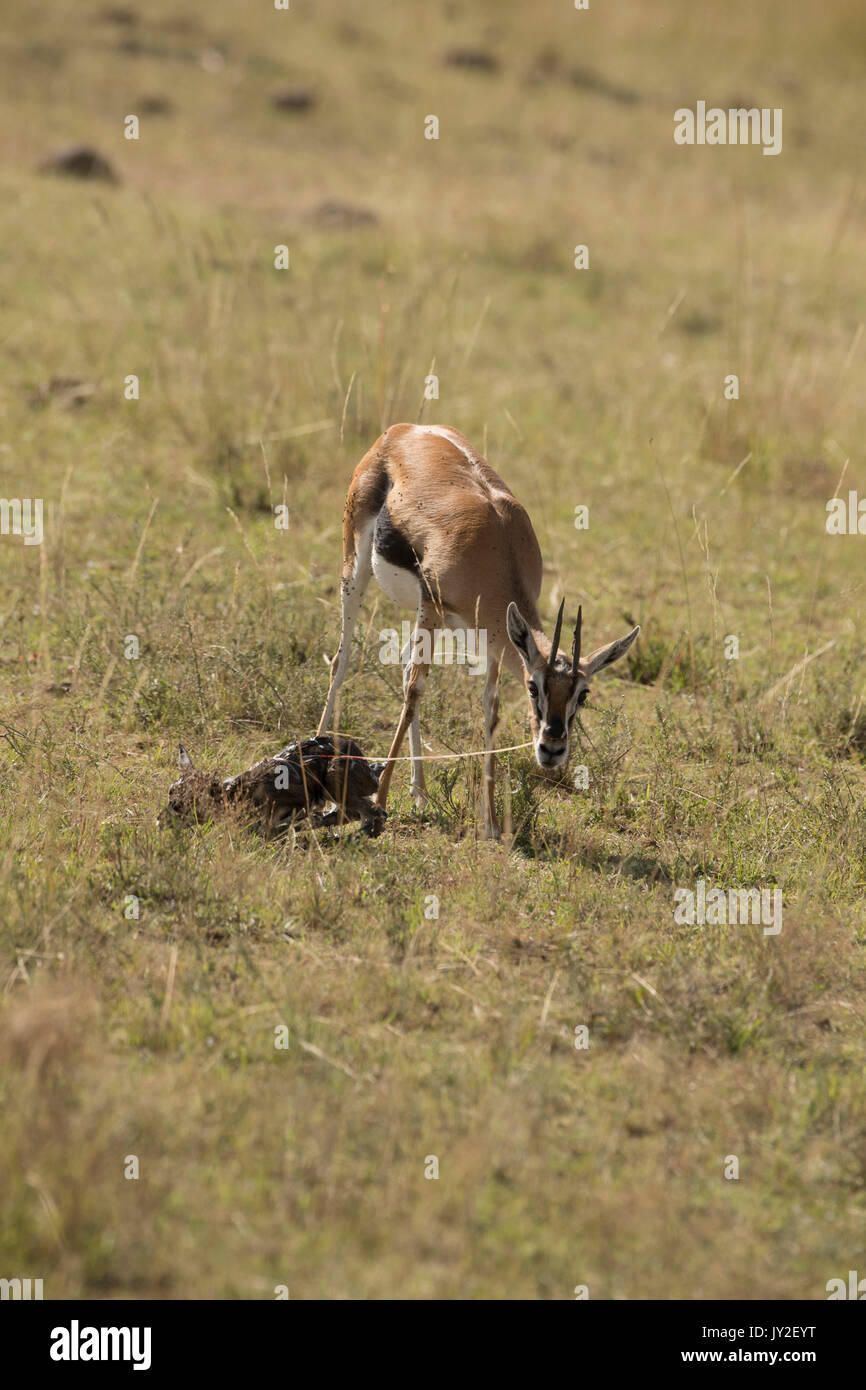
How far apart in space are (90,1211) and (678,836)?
330 centimetres

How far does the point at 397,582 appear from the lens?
6.29 metres

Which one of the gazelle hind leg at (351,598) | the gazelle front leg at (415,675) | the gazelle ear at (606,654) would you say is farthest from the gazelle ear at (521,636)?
the gazelle hind leg at (351,598)

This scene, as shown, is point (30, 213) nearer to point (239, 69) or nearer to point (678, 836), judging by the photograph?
point (239, 69)

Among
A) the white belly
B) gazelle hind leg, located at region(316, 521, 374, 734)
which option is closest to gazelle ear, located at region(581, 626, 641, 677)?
the white belly

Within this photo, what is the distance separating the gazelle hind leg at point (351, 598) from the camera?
6.49 metres

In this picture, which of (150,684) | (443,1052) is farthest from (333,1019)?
(150,684)

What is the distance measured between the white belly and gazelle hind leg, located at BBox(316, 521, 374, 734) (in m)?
0.11

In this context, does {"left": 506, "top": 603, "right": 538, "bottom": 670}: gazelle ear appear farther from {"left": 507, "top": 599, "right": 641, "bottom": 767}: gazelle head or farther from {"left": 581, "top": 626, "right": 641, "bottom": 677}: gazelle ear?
{"left": 581, "top": 626, "right": 641, "bottom": 677}: gazelle ear

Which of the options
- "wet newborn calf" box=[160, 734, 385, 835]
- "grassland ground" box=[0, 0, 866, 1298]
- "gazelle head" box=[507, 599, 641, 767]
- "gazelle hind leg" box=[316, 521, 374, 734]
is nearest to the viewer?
"grassland ground" box=[0, 0, 866, 1298]

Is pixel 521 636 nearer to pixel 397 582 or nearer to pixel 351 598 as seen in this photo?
pixel 397 582

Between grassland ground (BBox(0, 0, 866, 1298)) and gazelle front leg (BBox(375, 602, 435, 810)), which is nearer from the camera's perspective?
grassland ground (BBox(0, 0, 866, 1298))

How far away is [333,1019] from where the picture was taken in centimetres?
469

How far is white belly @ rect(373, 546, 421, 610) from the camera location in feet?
20.4

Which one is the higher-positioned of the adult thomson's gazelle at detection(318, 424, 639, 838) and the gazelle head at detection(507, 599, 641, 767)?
the adult thomson's gazelle at detection(318, 424, 639, 838)
